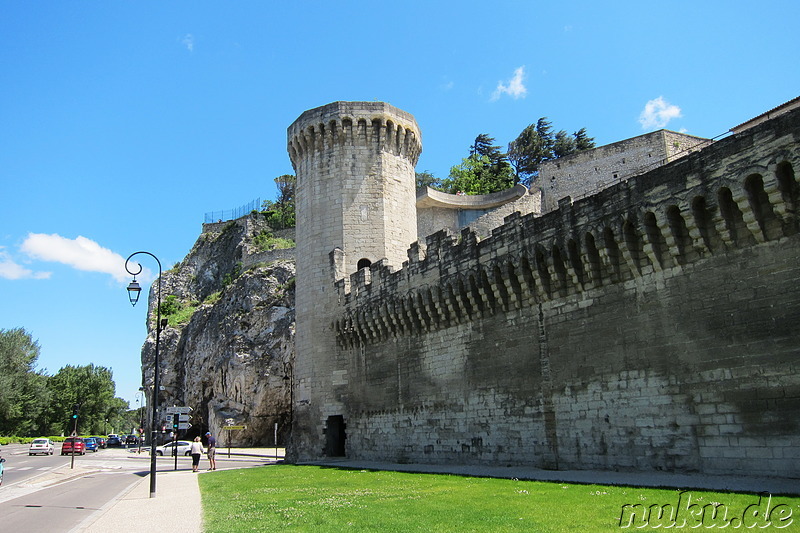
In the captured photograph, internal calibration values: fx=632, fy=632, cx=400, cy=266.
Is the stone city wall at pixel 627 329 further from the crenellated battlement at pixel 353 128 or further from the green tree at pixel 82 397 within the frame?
the green tree at pixel 82 397

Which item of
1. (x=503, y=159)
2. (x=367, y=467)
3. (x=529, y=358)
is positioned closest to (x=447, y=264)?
(x=529, y=358)

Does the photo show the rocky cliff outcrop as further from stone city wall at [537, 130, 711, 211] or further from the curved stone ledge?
stone city wall at [537, 130, 711, 211]

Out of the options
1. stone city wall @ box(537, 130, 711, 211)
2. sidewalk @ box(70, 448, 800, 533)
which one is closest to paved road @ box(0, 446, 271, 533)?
sidewalk @ box(70, 448, 800, 533)

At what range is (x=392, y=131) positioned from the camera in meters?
28.0

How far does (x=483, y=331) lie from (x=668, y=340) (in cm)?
629

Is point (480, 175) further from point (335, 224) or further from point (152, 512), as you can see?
point (152, 512)

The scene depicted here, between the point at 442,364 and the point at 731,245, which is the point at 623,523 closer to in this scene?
the point at 731,245

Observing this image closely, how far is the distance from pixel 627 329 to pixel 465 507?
6.52 meters

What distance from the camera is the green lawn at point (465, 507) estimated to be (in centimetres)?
805

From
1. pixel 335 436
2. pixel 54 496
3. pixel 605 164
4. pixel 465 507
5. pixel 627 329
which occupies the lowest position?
pixel 54 496

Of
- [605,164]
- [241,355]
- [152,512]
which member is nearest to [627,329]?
[152,512]

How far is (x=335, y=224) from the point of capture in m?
27.0

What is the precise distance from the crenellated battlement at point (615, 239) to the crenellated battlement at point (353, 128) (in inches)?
296

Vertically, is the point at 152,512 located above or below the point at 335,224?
below
